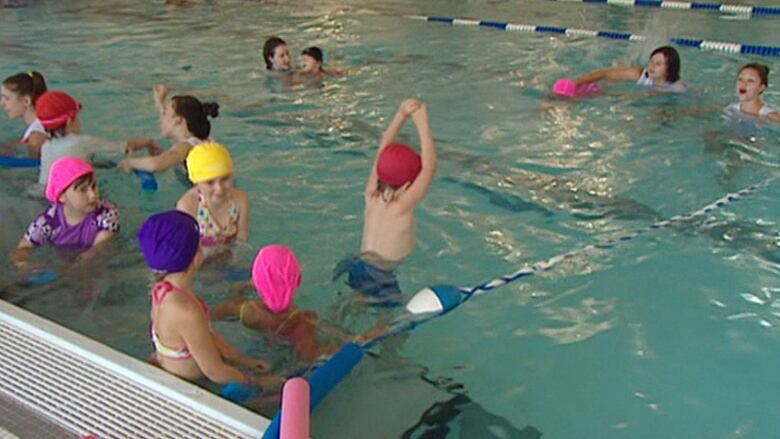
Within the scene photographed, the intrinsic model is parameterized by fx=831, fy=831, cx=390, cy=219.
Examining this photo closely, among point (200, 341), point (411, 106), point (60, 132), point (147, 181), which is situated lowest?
point (147, 181)

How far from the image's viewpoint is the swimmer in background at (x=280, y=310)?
9.76 ft

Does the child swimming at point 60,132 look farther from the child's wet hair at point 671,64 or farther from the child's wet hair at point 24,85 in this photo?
the child's wet hair at point 671,64

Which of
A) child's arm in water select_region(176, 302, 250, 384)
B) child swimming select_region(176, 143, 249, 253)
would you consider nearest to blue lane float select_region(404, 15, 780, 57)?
child swimming select_region(176, 143, 249, 253)

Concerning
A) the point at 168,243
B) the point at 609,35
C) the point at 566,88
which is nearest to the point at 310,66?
the point at 566,88

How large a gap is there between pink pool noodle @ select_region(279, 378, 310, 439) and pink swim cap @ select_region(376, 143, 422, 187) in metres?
1.60

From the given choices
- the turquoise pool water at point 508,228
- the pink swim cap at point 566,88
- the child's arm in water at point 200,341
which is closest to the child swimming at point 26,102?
the turquoise pool water at point 508,228

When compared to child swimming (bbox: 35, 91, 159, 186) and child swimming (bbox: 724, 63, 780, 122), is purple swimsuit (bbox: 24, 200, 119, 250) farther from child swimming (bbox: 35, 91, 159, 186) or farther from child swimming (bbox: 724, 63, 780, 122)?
child swimming (bbox: 724, 63, 780, 122)

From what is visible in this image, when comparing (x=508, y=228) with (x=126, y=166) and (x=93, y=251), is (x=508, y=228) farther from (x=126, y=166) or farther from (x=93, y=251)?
(x=126, y=166)

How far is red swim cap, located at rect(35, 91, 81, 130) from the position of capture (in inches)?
172

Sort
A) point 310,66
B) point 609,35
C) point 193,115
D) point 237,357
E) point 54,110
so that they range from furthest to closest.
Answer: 1. point 609,35
2. point 310,66
3. point 193,115
4. point 54,110
5. point 237,357

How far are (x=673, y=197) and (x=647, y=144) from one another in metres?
1.04

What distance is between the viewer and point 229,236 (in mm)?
3910

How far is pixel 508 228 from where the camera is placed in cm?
465

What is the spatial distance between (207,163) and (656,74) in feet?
16.1
